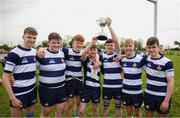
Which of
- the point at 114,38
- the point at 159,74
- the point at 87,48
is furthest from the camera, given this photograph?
the point at 114,38

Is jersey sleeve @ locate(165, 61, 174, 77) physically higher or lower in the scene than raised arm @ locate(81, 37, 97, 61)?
lower

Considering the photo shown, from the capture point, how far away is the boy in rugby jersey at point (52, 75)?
19.6 ft

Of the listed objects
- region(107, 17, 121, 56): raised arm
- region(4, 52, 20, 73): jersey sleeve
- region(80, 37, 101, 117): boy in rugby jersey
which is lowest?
region(80, 37, 101, 117): boy in rugby jersey

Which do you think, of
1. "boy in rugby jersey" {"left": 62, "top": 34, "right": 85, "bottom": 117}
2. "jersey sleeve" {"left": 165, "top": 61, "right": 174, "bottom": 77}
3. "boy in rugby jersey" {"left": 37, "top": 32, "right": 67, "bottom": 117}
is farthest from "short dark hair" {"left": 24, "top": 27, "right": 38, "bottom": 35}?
"jersey sleeve" {"left": 165, "top": 61, "right": 174, "bottom": 77}

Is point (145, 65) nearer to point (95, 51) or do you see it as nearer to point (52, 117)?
point (95, 51)

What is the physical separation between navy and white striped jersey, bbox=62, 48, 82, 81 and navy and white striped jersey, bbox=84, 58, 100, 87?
18cm

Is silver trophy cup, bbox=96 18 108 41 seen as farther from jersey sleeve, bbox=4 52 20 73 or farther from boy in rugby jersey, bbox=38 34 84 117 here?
jersey sleeve, bbox=4 52 20 73

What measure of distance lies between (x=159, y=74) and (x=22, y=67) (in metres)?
2.61

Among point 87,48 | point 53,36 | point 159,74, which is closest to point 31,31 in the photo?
point 53,36

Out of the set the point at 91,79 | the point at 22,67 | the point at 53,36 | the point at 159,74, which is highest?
the point at 53,36

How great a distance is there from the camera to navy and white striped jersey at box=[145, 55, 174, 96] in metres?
5.73

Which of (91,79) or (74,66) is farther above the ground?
(74,66)

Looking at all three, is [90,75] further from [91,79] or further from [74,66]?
[74,66]

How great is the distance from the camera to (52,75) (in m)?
6.00
